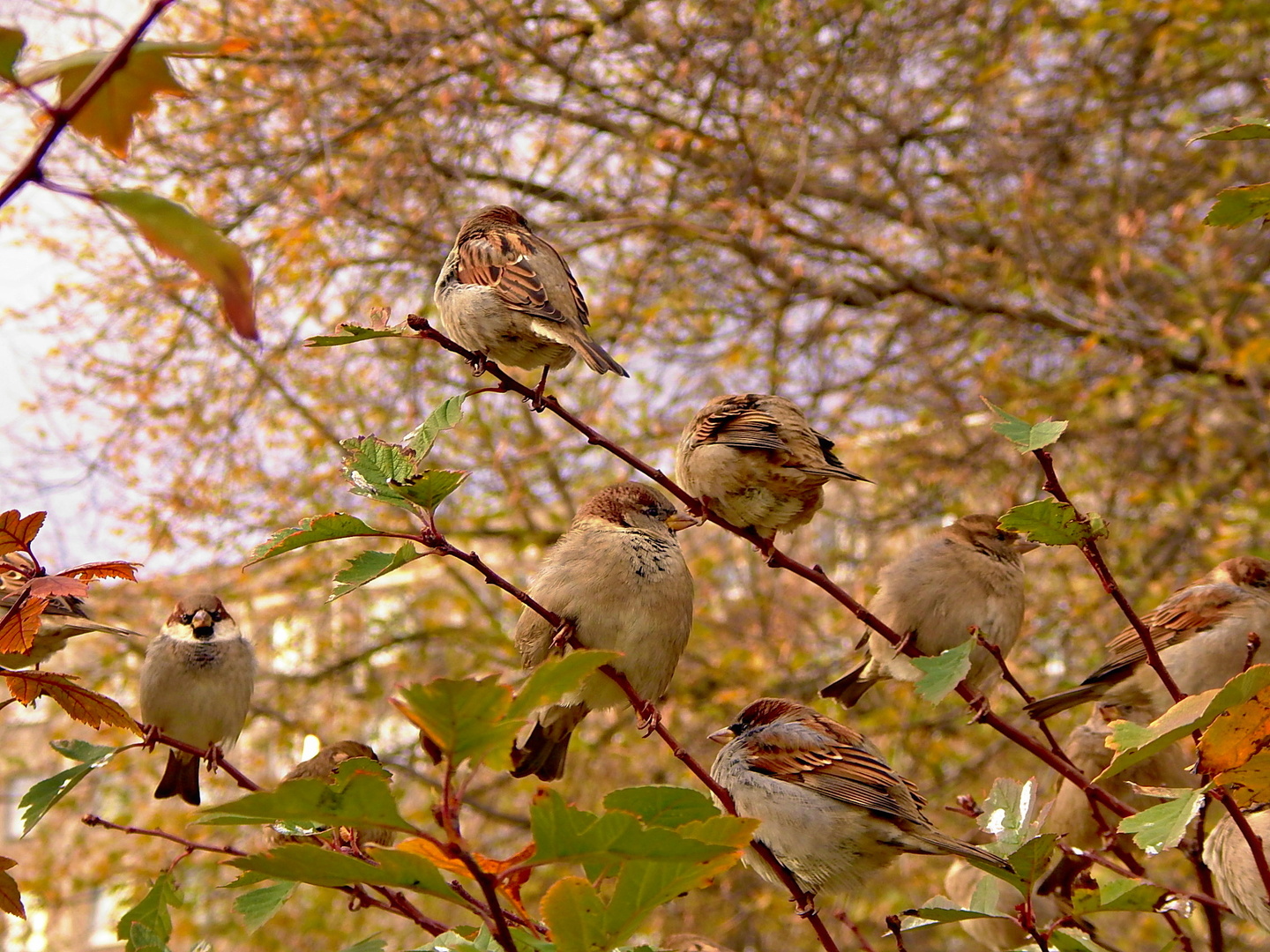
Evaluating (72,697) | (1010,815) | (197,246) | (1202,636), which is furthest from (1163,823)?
(1202,636)

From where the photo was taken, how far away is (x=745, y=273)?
6598mm

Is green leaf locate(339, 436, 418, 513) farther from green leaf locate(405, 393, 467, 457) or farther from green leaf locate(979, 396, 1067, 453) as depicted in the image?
green leaf locate(979, 396, 1067, 453)

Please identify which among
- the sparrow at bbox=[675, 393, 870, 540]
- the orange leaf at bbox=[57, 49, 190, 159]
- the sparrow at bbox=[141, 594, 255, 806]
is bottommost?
the orange leaf at bbox=[57, 49, 190, 159]

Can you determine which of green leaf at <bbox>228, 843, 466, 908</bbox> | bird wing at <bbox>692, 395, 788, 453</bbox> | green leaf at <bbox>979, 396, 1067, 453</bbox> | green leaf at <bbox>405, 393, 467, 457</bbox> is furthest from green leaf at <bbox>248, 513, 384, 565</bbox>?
bird wing at <bbox>692, 395, 788, 453</bbox>

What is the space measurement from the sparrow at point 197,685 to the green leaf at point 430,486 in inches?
93.2

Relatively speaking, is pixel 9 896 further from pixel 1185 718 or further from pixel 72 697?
pixel 1185 718

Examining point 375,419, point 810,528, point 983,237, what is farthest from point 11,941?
point 983,237

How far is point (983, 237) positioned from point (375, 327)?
18.4 ft

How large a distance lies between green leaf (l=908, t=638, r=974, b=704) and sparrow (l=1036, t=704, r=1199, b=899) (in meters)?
1.18

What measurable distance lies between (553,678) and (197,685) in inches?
118

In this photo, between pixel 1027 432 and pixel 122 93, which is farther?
pixel 1027 432

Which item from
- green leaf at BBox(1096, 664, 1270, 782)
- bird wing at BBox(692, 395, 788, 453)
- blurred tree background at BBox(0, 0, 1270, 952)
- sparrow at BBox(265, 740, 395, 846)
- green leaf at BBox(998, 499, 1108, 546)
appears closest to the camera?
green leaf at BBox(1096, 664, 1270, 782)

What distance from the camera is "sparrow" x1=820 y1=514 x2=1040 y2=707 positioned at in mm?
2910

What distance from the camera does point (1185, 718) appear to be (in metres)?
1.12
